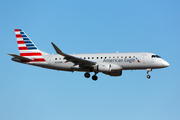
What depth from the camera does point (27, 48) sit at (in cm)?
5078

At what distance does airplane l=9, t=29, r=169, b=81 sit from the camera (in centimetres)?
4441

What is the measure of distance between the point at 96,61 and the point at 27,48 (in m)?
13.3

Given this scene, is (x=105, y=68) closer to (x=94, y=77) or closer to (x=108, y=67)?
(x=108, y=67)

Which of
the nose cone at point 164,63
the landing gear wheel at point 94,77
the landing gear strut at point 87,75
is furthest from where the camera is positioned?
the landing gear wheel at point 94,77

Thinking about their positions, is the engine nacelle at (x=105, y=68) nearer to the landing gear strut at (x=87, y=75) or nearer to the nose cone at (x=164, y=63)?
the landing gear strut at (x=87, y=75)

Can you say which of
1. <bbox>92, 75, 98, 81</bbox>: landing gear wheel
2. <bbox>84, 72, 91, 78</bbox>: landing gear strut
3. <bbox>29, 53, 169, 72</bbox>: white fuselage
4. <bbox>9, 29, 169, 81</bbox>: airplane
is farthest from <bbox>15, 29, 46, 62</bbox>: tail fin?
<bbox>92, 75, 98, 81</bbox>: landing gear wheel

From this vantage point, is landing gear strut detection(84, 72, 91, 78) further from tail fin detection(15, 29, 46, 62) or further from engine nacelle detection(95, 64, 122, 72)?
tail fin detection(15, 29, 46, 62)

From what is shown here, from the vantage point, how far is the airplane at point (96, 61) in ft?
146

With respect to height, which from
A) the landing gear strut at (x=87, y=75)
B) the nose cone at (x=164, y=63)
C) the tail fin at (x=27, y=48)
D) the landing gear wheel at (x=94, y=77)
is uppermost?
the tail fin at (x=27, y=48)

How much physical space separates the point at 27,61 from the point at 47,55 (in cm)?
352

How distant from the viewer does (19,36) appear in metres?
52.3

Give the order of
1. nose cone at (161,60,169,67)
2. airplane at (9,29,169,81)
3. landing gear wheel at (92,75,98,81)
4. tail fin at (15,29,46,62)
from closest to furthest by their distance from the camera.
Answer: airplane at (9,29,169,81)
nose cone at (161,60,169,67)
landing gear wheel at (92,75,98,81)
tail fin at (15,29,46,62)

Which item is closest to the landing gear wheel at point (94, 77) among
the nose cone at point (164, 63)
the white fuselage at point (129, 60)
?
the white fuselage at point (129, 60)

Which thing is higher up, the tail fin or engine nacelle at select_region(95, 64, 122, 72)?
the tail fin
